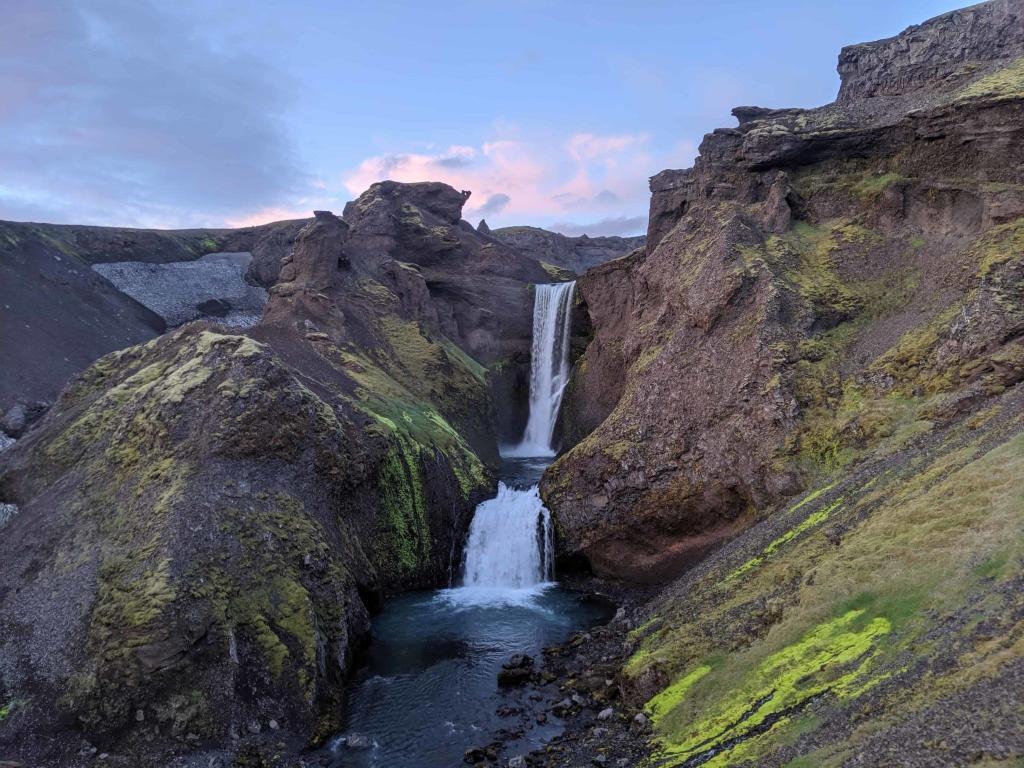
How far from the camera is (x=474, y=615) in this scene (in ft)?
102

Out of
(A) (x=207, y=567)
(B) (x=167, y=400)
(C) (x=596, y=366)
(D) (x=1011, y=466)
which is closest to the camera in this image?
(D) (x=1011, y=466)

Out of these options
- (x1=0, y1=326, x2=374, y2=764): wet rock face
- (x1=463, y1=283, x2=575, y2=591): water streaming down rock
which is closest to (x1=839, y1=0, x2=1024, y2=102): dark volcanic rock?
(x1=463, y1=283, x2=575, y2=591): water streaming down rock

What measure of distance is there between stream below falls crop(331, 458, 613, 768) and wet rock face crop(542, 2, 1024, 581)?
513cm

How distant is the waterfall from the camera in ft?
200

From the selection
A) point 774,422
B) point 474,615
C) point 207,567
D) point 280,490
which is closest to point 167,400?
point 280,490

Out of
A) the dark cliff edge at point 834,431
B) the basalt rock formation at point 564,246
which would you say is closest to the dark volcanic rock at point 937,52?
the dark cliff edge at point 834,431

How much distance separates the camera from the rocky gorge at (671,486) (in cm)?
1641

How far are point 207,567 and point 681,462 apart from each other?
69.1 ft

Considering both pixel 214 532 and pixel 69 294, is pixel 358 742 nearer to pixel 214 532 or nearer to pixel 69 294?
pixel 214 532

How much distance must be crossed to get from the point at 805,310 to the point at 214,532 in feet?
92.7

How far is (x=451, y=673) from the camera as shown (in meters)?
25.4

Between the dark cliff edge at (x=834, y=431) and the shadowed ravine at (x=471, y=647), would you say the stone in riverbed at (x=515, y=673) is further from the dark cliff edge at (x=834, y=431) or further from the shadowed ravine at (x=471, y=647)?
the dark cliff edge at (x=834, y=431)

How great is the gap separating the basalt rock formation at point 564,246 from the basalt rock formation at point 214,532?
295 ft

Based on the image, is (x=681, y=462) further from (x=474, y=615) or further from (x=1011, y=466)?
(x=1011, y=466)
